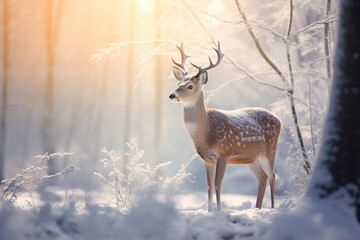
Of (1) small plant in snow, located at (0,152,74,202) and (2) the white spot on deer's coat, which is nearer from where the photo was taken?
(1) small plant in snow, located at (0,152,74,202)

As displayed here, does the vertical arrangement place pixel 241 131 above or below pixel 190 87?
below

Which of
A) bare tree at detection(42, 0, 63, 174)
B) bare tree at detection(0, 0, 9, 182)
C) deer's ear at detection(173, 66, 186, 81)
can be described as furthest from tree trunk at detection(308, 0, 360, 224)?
bare tree at detection(42, 0, 63, 174)

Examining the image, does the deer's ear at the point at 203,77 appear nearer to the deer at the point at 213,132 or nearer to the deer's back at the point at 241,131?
the deer at the point at 213,132

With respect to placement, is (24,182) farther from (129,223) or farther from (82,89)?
(82,89)

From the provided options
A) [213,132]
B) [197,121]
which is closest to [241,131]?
[213,132]

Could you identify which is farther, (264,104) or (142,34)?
(142,34)

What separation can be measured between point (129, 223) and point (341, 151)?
213cm

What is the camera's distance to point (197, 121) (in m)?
7.68

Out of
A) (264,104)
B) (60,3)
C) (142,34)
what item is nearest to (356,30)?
(264,104)

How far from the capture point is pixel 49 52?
2264 centimetres

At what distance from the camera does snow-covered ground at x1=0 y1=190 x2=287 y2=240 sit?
5953 millimetres

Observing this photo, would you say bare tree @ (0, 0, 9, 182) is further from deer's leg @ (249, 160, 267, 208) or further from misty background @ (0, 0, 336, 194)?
deer's leg @ (249, 160, 267, 208)

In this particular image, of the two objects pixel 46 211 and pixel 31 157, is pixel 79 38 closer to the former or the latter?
pixel 31 157

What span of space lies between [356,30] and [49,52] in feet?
59.9
